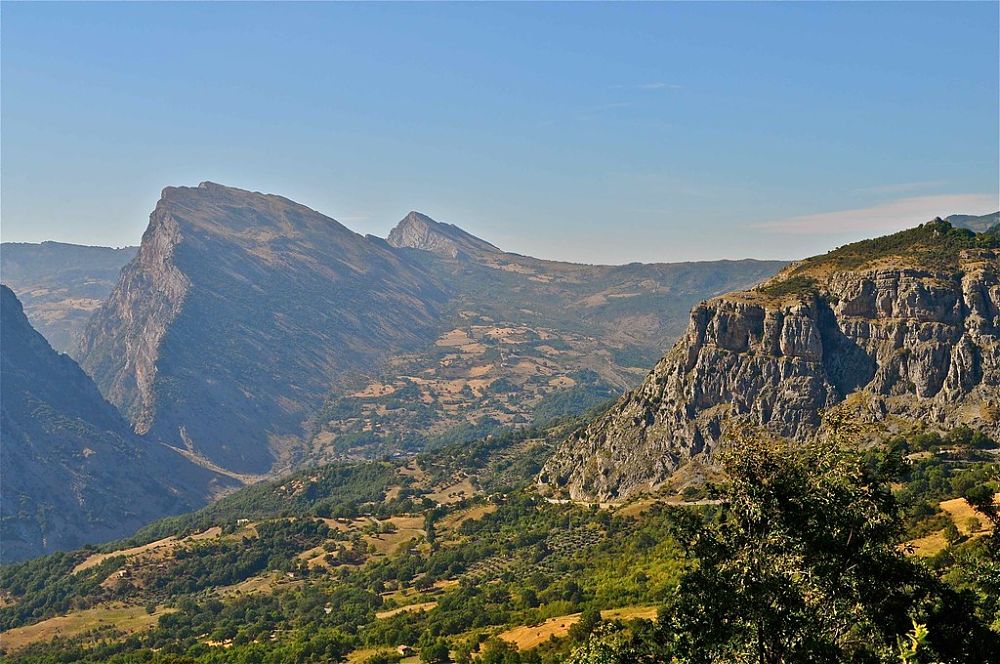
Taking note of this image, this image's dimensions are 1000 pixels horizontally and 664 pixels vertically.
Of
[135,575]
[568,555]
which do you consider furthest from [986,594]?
[135,575]

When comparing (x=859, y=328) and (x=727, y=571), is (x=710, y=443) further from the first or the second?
(x=727, y=571)

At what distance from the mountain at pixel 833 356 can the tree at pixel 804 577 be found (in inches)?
4197

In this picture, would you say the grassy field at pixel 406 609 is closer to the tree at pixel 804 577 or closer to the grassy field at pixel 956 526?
the grassy field at pixel 956 526

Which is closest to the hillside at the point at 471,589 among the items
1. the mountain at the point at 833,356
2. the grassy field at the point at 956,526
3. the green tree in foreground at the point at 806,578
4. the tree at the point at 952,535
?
the green tree in foreground at the point at 806,578

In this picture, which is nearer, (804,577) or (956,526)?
(804,577)

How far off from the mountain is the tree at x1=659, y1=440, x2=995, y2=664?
106596 millimetres

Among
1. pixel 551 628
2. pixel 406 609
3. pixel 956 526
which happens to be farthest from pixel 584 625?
pixel 406 609

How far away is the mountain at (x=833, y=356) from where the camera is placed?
474 ft

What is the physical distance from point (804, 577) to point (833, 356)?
444ft

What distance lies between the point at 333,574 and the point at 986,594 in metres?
160

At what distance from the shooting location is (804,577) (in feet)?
109

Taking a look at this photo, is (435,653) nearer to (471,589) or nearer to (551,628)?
(551,628)

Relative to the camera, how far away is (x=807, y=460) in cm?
3756

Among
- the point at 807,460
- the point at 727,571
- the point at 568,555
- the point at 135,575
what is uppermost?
the point at 807,460
